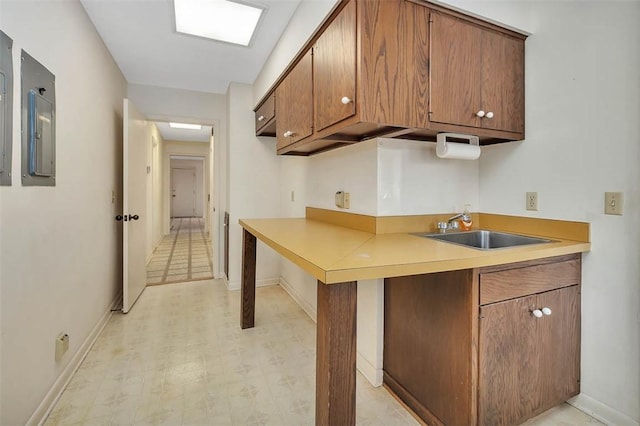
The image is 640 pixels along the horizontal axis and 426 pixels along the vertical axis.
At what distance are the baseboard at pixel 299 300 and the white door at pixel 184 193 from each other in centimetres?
1006

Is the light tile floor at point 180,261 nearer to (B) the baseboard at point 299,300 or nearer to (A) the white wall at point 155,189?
(A) the white wall at point 155,189

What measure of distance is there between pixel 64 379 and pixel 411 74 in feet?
7.76

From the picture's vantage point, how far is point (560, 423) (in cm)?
141

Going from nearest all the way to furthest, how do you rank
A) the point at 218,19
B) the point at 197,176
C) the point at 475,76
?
the point at 475,76
the point at 218,19
the point at 197,176

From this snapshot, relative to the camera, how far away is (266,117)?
9.56ft

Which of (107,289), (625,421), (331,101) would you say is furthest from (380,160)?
(107,289)

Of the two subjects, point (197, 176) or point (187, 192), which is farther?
point (187, 192)

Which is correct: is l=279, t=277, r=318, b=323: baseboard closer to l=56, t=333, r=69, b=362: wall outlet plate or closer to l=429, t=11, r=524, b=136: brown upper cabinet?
l=56, t=333, r=69, b=362: wall outlet plate

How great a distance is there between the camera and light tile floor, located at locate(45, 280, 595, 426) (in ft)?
4.83

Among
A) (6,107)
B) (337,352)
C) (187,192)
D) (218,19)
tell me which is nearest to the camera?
(337,352)

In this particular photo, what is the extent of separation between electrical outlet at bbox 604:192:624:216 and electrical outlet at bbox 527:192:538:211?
0.29 metres

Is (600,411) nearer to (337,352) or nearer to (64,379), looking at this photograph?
(337,352)

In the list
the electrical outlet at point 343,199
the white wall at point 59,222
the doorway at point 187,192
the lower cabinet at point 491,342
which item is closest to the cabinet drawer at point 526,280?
the lower cabinet at point 491,342

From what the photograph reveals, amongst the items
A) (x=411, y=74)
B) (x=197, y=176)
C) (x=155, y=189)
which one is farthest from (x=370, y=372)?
(x=197, y=176)
